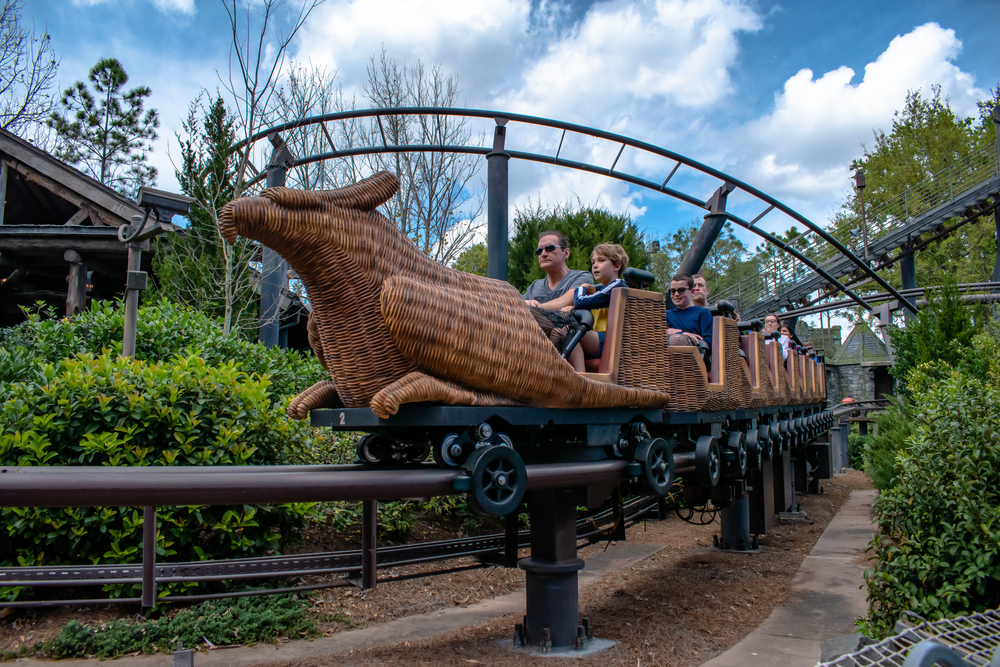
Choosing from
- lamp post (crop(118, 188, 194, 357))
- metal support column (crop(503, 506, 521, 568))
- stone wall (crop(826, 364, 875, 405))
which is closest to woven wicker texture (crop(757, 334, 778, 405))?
metal support column (crop(503, 506, 521, 568))

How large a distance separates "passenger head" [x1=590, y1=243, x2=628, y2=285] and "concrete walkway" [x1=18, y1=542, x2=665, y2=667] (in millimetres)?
2335

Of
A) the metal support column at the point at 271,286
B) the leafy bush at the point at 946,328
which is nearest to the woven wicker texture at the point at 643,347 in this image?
the metal support column at the point at 271,286

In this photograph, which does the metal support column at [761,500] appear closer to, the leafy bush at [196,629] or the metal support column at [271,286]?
the leafy bush at [196,629]

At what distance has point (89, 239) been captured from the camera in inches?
419

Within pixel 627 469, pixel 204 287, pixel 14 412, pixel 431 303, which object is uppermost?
pixel 204 287

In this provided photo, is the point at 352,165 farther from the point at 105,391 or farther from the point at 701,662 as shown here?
the point at 701,662

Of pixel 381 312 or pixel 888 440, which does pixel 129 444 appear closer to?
pixel 381 312

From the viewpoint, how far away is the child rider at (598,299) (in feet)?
11.0

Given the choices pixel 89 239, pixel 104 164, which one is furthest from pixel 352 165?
pixel 104 164

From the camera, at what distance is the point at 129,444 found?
171 inches

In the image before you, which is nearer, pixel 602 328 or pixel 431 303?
pixel 431 303

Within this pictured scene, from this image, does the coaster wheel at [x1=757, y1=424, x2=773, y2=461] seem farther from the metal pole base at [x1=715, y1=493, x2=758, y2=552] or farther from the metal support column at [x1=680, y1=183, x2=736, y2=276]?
the metal support column at [x1=680, y1=183, x2=736, y2=276]

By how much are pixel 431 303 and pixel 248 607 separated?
278 cm

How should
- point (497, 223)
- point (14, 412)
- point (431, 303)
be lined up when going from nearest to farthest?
point (431, 303) < point (14, 412) < point (497, 223)
